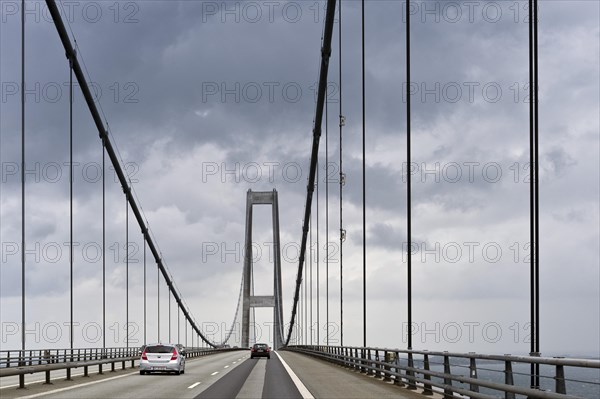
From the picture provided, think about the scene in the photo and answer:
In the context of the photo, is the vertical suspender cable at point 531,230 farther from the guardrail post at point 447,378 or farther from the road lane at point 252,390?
the road lane at point 252,390

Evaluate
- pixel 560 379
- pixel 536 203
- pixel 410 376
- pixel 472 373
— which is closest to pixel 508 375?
pixel 472 373

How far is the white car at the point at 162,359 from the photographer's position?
31141mm

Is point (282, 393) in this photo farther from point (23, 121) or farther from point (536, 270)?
point (23, 121)

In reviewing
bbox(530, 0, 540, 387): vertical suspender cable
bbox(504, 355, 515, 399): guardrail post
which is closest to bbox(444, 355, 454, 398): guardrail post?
bbox(504, 355, 515, 399): guardrail post

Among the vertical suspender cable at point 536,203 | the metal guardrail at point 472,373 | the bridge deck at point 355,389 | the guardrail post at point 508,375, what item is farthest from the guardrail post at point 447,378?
the vertical suspender cable at point 536,203

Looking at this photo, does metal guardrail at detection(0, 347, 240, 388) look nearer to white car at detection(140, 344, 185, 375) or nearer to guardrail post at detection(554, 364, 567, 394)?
white car at detection(140, 344, 185, 375)

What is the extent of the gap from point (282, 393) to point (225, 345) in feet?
358

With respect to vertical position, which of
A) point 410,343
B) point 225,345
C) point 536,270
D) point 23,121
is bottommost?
point 225,345

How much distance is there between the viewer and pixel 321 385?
71.5 ft

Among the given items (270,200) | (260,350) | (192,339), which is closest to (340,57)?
(260,350)

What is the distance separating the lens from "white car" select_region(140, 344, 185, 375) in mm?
31141

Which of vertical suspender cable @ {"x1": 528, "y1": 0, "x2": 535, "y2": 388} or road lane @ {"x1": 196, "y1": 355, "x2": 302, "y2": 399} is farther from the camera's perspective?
road lane @ {"x1": 196, "y1": 355, "x2": 302, "y2": 399}

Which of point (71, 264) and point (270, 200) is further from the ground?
point (270, 200)

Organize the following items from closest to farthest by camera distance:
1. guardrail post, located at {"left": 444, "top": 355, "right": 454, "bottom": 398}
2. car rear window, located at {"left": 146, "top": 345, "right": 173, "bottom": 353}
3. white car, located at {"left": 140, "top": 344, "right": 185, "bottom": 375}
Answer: guardrail post, located at {"left": 444, "top": 355, "right": 454, "bottom": 398} < white car, located at {"left": 140, "top": 344, "right": 185, "bottom": 375} < car rear window, located at {"left": 146, "top": 345, "right": 173, "bottom": 353}
